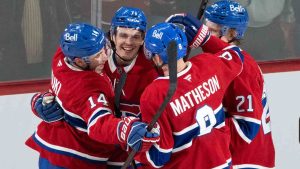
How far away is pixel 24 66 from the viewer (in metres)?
3.67

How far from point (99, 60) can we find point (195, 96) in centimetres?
36

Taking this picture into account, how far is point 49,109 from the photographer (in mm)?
2803

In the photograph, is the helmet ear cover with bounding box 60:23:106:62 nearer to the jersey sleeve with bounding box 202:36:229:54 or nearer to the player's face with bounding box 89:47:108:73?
the player's face with bounding box 89:47:108:73

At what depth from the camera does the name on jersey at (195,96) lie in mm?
2576

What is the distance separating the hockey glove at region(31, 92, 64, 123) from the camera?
2.80m

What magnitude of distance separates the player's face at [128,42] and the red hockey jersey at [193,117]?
261mm

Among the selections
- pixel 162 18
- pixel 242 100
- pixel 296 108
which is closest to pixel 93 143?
pixel 242 100

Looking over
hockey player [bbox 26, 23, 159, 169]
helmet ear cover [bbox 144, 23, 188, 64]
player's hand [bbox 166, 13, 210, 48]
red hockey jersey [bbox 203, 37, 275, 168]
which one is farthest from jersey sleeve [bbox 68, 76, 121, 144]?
red hockey jersey [bbox 203, 37, 275, 168]

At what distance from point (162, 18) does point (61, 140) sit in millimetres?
1174

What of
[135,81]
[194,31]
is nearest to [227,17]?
[194,31]

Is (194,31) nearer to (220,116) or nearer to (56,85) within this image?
(220,116)

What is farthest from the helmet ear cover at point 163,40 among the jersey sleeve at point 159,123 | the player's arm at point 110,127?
the player's arm at point 110,127

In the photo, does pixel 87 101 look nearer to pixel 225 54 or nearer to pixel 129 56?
pixel 129 56

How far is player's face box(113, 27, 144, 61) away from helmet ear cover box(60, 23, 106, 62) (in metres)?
0.11
